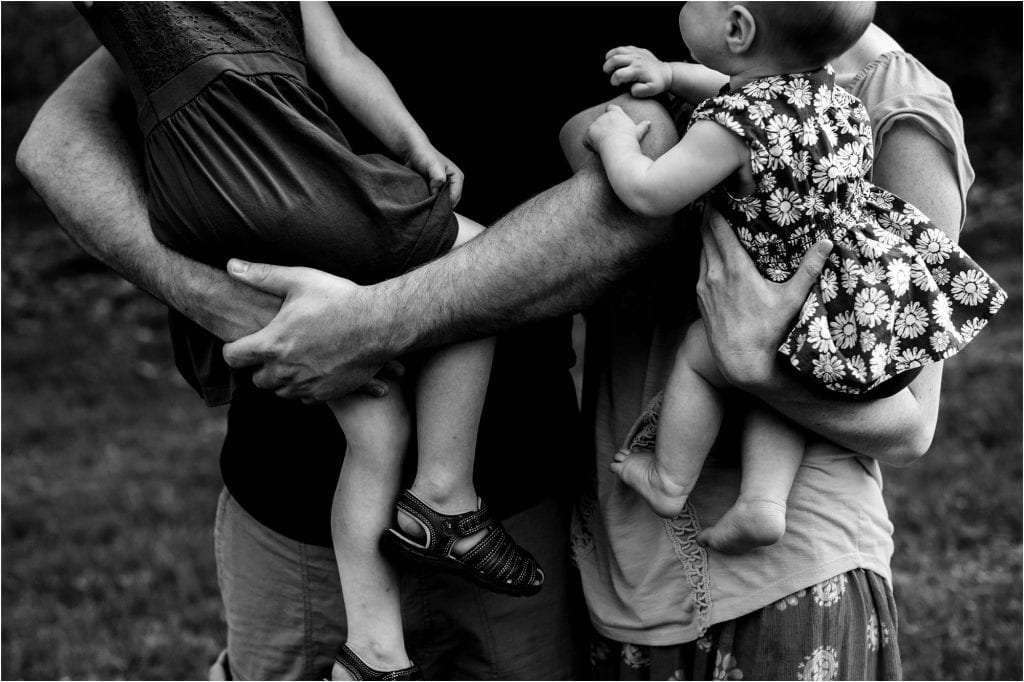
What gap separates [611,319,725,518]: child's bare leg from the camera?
1880 mm

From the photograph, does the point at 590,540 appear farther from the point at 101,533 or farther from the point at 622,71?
the point at 101,533

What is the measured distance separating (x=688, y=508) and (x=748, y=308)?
0.44 m

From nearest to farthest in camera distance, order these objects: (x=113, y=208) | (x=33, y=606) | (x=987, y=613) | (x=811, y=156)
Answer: (x=811, y=156) < (x=113, y=208) < (x=987, y=613) < (x=33, y=606)

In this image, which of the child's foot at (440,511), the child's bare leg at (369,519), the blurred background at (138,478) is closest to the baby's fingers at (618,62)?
the child's bare leg at (369,519)

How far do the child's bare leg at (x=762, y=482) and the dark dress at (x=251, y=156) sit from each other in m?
0.66

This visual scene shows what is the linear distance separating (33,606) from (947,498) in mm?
3907

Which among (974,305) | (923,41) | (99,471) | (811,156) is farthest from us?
(923,41)

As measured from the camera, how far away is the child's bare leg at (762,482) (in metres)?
1.84

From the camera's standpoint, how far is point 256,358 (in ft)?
6.31

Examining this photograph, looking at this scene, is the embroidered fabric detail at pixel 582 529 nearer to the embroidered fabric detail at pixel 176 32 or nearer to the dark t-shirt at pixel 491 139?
the dark t-shirt at pixel 491 139

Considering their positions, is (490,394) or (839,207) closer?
(839,207)

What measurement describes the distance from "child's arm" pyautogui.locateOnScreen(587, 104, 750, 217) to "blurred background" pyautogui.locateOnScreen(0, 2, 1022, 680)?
8.57 ft

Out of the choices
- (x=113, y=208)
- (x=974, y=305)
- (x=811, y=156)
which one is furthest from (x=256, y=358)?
(x=974, y=305)

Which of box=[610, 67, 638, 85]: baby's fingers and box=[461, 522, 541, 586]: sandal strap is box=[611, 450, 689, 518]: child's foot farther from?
box=[610, 67, 638, 85]: baby's fingers
